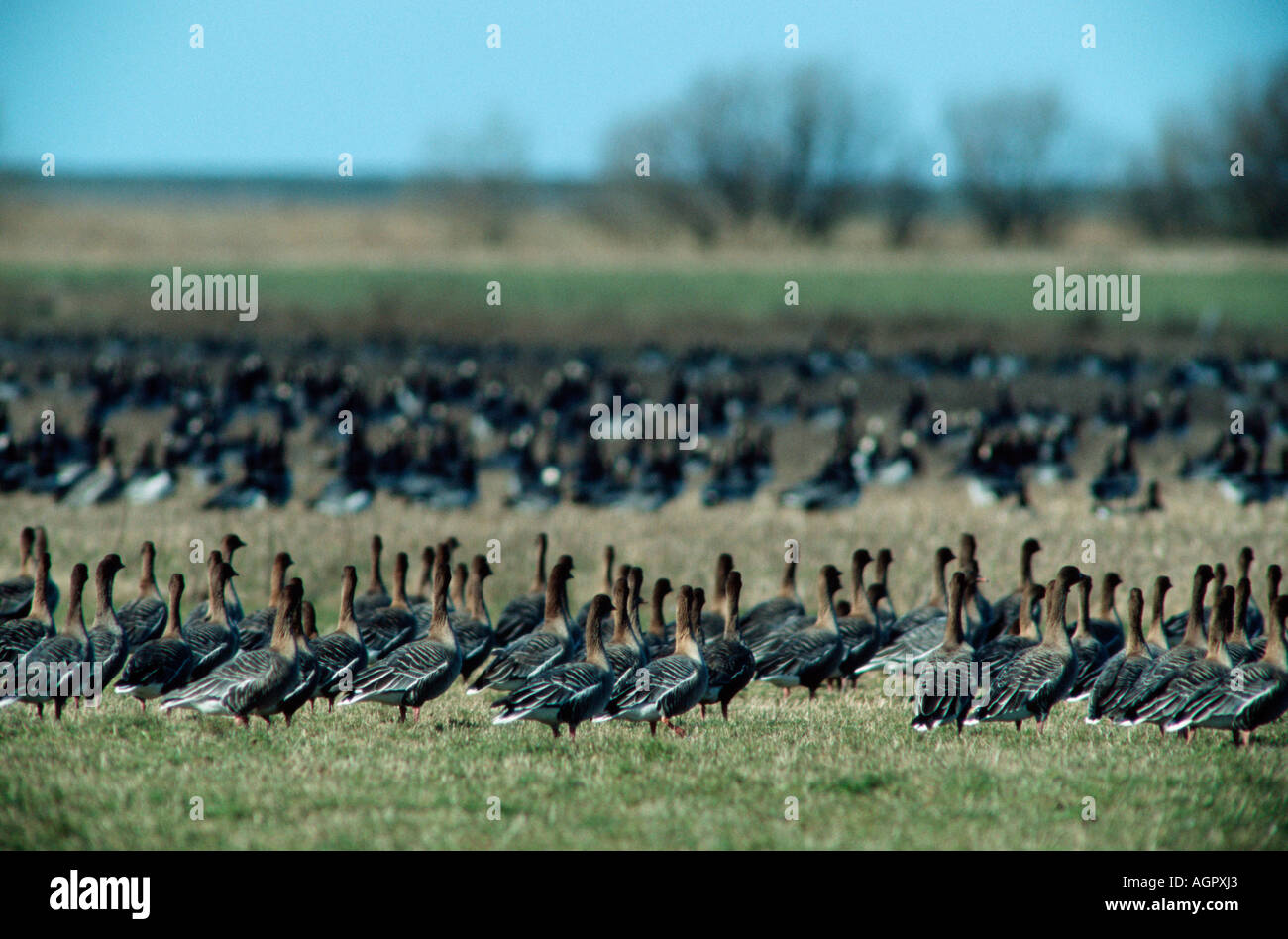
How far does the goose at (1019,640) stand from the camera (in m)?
11.8

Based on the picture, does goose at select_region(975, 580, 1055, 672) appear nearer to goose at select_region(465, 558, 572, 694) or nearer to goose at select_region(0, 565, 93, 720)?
goose at select_region(465, 558, 572, 694)

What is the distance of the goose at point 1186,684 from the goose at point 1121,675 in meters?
0.31

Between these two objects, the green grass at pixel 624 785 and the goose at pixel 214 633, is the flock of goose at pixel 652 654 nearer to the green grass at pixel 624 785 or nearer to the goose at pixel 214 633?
the goose at pixel 214 633

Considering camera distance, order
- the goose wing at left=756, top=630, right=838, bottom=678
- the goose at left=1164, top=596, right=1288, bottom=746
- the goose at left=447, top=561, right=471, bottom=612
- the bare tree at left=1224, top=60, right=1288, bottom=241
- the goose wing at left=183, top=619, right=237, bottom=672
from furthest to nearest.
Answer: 1. the bare tree at left=1224, top=60, right=1288, bottom=241
2. the goose at left=447, top=561, right=471, bottom=612
3. the goose wing at left=756, top=630, right=838, bottom=678
4. the goose wing at left=183, top=619, right=237, bottom=672
5. the goose at left=1164, top=596, right=1288, bottom=746

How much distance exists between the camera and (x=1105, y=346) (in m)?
45.6

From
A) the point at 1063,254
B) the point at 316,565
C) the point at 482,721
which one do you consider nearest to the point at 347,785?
the point at 482,721

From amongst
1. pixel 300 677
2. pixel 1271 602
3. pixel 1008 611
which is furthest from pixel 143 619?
pixel 1271 602

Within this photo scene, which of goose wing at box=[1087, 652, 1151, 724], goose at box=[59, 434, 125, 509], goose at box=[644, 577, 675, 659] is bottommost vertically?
goose wing at box=[1087, 652, 1151, 724]

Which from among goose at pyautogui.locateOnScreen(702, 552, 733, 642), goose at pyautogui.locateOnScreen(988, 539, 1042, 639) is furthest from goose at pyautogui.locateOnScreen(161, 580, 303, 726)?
goose at pyautogui.locateOnScreen(988, 539, 1042, 639)

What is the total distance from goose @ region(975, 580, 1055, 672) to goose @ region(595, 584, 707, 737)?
8.32ft

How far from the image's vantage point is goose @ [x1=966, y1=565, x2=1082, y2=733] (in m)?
10.9

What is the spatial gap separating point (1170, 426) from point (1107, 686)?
2310 cm

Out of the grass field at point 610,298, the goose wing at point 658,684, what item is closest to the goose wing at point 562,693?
the goose wing at point 658,684

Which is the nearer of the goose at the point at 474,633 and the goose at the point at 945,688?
the goose at the point at 945,688
